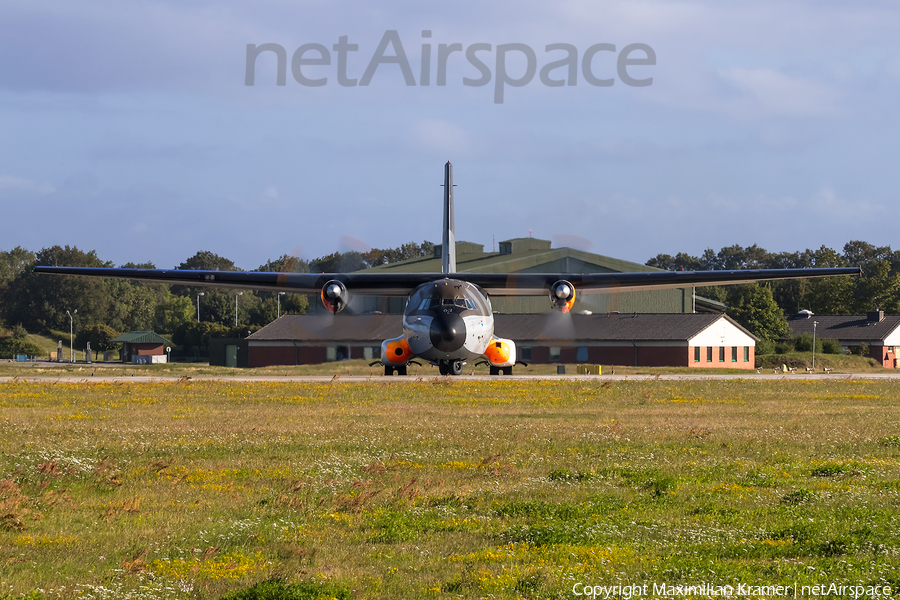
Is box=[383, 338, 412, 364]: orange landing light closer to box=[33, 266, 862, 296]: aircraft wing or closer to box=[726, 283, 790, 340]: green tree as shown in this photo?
box=[33, 266, 862, 296]: aircraft wing

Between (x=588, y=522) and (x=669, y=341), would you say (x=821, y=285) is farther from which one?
(x=588, y=522)

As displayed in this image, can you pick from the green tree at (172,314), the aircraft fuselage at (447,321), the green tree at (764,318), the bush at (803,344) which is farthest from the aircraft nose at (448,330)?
the green tree at (172,314)

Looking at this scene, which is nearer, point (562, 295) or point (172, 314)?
point (562, 295)

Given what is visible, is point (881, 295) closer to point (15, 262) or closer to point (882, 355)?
point (882, 355)

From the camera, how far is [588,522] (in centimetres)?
1008

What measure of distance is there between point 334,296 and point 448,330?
627 centimetres

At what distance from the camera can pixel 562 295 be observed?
129 feet

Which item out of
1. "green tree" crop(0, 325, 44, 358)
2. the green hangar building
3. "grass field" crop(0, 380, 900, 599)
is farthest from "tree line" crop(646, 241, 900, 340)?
"green tree" crop(0, 325, 44, 358)

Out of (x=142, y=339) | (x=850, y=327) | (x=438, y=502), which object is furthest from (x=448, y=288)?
(x=142, y=339)

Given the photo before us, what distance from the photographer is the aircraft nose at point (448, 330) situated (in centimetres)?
3531

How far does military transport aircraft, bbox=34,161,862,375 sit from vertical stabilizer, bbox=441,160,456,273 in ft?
2.87

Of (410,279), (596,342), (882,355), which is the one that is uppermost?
(410,279)

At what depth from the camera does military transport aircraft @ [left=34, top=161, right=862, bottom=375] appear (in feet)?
119

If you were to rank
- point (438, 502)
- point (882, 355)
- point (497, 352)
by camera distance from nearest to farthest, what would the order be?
point (438, 502) < point (497, 352) < point (882, 355)
